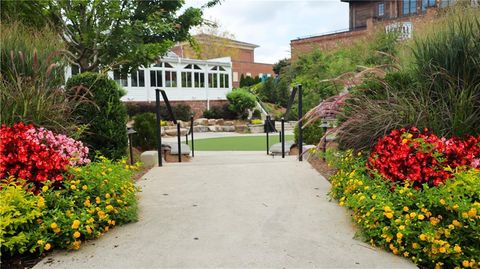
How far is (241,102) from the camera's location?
80.5ft

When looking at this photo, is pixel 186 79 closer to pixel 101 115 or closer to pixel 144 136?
pixel 144 136

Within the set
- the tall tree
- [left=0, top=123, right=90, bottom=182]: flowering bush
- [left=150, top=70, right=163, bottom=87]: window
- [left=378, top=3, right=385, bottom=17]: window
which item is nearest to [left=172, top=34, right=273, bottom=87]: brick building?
[left=150, top=70, right=163, bottom=87]: window

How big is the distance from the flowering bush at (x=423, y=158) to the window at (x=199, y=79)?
23598mm

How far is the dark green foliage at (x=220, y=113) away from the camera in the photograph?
82.1 ft

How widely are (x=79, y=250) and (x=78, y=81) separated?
2897mm

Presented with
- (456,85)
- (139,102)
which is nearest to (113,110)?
(456,85)

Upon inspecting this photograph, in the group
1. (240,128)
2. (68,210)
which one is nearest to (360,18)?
(240,128)

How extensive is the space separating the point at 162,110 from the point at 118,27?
47.4ft

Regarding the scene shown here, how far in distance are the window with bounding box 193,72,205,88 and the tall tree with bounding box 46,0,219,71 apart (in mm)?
17937

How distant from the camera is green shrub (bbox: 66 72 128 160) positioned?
5.11m

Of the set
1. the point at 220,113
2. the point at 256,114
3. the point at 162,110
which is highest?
the point at 162,110

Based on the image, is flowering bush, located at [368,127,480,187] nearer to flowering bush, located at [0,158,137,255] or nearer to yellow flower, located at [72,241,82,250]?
flowering bush, located at [0,158,137,255]

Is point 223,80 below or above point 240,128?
above

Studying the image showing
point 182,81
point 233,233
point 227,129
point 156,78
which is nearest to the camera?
point 233,233
